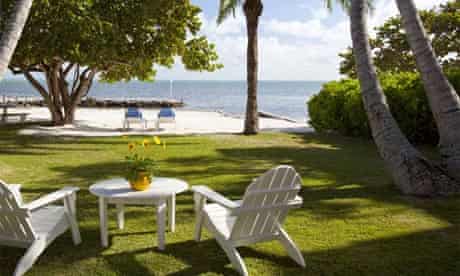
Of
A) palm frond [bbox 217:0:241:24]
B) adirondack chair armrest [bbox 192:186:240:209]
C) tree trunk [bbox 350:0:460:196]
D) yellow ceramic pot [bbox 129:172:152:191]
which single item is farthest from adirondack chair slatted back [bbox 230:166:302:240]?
palm frond [bbox 217:0:241:24]

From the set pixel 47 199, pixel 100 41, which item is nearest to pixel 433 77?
pixel 47 199

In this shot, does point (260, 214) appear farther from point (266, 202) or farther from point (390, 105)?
point (390, 105)

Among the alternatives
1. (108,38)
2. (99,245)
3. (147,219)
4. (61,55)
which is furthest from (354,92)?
(99,245)

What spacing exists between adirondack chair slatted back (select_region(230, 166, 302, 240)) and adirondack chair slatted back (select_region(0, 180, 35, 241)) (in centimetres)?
186

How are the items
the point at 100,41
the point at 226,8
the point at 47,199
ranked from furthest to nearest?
the point at 226,8
the point at 100,41
the point at 47,199

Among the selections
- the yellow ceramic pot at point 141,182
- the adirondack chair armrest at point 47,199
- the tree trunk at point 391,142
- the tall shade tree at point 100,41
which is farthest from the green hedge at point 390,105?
the adirondack chair armrest at point 47,199

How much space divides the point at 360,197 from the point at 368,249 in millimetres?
2312

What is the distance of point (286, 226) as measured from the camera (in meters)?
5.75

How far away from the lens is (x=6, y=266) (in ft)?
14.6

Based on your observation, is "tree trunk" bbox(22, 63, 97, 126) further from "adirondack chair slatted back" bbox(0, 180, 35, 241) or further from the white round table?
"adirondack chair slatted back" bbox(0, 180, 35, 241)

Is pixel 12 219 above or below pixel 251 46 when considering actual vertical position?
below

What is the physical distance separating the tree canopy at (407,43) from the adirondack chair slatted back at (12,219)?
22102mm

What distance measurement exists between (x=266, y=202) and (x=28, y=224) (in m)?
2.16

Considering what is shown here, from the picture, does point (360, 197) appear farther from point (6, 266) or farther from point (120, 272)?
point (6, 266)
